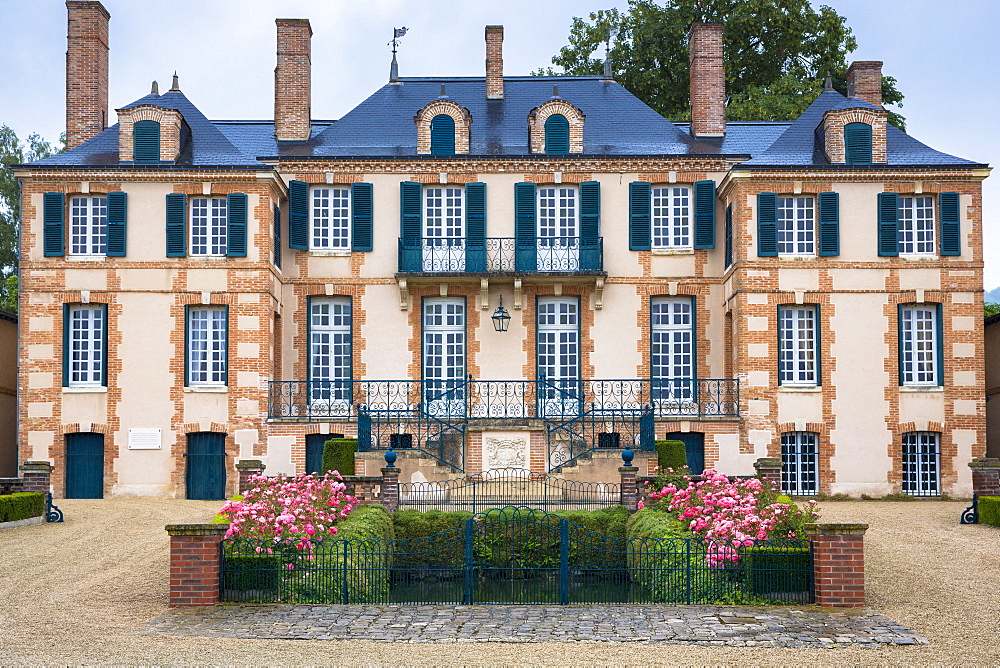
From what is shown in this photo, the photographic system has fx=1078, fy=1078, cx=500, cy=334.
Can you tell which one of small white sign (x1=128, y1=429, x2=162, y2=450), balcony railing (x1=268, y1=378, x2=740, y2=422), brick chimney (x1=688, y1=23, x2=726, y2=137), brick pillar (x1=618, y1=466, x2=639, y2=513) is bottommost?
brick pillar (x1=618, y1=466, x2=639, y2=513)

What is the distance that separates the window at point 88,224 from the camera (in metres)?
24.3

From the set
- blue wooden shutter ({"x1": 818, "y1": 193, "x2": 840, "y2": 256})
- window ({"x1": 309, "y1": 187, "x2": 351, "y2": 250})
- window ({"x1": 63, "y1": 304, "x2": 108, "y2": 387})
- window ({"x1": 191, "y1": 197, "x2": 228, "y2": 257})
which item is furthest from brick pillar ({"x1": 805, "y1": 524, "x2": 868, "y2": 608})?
window ({"x1": 63, "y1": 304, "x2": 108, "y2": 387})

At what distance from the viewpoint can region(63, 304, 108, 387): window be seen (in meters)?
23.8

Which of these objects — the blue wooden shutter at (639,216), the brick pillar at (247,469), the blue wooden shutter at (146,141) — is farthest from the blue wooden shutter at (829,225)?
the blue wooden shutter at (146,141)

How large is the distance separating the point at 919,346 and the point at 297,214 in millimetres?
14441

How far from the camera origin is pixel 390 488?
Answer: 1792cm

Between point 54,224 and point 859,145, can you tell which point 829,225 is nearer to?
point 859,145

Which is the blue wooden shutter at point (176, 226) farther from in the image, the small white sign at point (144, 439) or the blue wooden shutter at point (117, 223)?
the small white sign at point (144, 439)

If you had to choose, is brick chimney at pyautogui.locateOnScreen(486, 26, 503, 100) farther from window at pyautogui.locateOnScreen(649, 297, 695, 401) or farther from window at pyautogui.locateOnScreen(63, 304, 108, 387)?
window at pyautogui.locateOnScreen(63, 304, 108, 387)

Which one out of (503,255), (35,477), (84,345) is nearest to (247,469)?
(35,477)

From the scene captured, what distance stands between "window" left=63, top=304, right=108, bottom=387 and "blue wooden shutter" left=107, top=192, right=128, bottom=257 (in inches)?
51.0

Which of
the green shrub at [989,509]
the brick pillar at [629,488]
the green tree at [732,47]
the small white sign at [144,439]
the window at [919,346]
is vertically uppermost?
the green tree at [732,47]

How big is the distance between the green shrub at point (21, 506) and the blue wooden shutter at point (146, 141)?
28.0 ft

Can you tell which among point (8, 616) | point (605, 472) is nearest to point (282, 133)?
point (605, 472)
